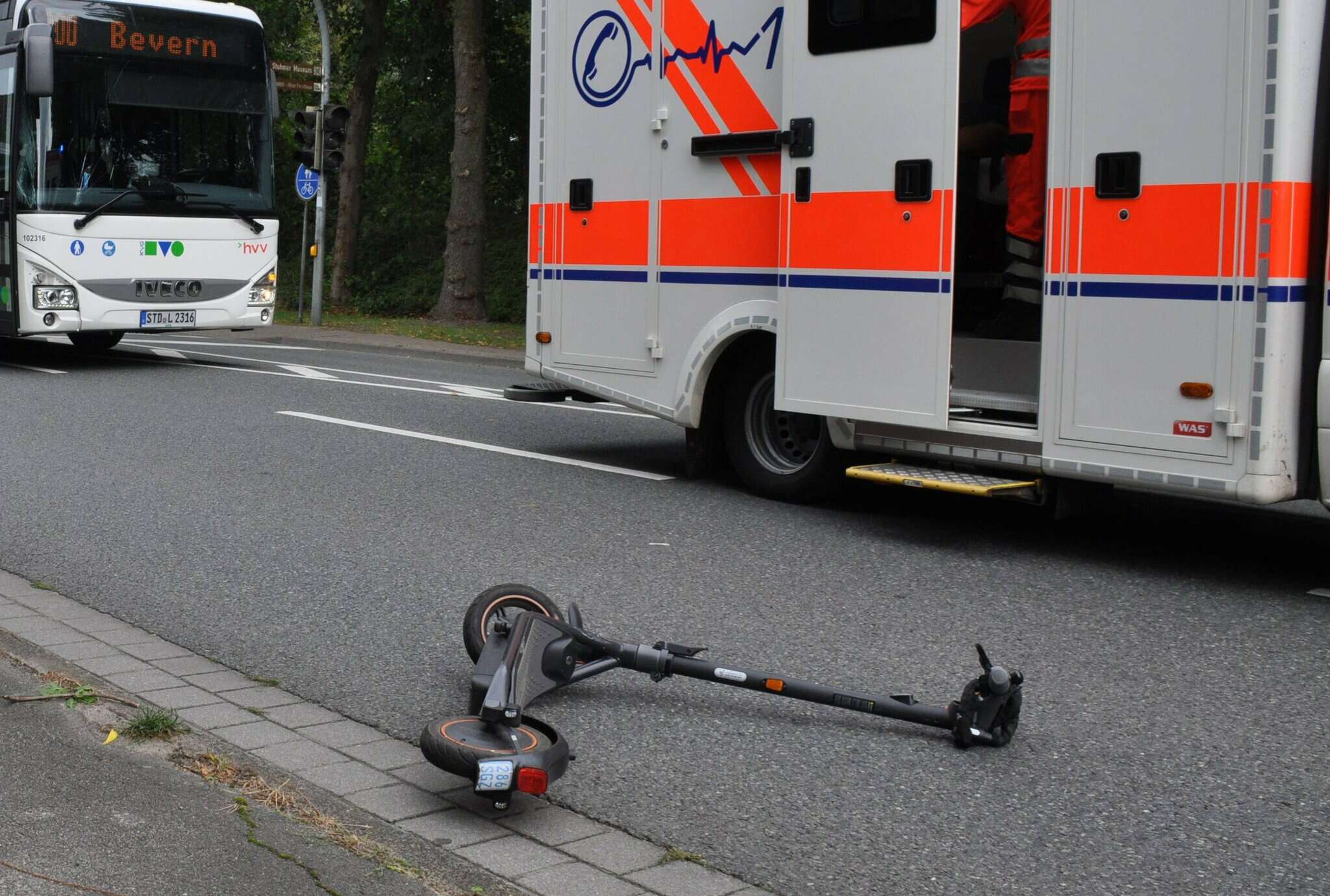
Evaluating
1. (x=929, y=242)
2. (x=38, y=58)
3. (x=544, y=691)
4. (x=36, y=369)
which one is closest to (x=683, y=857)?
(x=544, y=691)

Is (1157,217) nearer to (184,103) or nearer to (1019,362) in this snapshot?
(1019,362)

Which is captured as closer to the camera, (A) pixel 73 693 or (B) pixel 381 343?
(A) pixel 73 693

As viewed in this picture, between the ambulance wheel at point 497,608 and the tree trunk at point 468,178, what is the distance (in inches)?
802

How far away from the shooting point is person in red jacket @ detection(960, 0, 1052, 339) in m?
7.66

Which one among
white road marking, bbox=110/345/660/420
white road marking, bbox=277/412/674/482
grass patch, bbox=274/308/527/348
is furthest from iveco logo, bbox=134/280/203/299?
grass patch, bbox=274/308/527/348

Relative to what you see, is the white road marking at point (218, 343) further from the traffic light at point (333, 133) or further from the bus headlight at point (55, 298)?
the bus headlight at point (55, 298)

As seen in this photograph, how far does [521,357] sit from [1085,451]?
13.3 meters

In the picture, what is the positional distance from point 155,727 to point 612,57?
5.91m

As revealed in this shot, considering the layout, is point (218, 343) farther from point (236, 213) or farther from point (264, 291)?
point (236, 213)

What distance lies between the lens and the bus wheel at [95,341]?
18.3 metres

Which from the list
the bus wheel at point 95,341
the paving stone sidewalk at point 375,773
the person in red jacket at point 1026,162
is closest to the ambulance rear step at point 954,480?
the person in red jacket at point 1026,162

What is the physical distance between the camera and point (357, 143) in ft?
102

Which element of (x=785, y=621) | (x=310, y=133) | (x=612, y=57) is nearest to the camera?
(x=785, y=621)

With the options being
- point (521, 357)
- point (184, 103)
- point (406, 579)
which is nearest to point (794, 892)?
point (406, 579)
